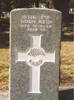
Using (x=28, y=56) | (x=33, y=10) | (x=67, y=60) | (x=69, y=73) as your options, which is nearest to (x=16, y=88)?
(x=28, y=56)

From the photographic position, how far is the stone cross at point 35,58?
223 inches

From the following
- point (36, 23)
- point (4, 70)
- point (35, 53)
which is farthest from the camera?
point (4, 70)

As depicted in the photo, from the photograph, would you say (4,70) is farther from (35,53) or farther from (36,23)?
(36,23)

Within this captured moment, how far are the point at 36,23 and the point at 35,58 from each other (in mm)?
616

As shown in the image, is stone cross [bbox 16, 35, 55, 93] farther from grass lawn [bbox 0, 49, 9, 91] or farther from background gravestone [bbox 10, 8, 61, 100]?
grass lawn [bbox 0, 49, 9, 91]

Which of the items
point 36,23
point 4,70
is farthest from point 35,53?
point 4,70

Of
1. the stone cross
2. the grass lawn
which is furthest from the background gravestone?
the grass lawn

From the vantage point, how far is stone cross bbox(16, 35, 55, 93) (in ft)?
18.6

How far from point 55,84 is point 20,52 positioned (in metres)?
0.83

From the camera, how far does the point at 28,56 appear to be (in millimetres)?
5734

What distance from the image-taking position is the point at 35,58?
227 inches

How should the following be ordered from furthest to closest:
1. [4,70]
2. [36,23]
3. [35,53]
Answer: [4,70] < [35,53] < [36,23]

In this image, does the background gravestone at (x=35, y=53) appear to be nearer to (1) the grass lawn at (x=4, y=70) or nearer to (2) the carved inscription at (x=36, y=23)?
(2) the carved inscription at (x=36, y=23)

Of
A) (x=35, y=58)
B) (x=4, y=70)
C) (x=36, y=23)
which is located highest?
(x=36, y=23)
